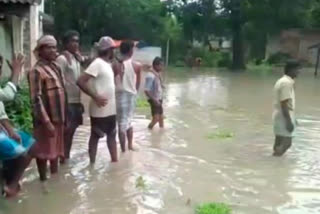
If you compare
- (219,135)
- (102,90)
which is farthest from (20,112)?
(219,135)

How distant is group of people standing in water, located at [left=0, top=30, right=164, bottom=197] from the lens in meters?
5.90

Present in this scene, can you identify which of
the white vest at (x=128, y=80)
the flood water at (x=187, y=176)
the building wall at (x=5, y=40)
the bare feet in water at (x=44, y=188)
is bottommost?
the flood water at (x=187, y=176)

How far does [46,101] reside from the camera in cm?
636

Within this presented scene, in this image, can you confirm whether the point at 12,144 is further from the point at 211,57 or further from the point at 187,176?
the point at 211,57

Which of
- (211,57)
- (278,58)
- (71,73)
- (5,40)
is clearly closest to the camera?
(71,73)

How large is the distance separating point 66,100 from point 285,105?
3393 millimetres

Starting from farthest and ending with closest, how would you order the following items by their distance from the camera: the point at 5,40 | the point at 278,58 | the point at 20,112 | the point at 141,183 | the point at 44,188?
1. the point at 278,58
2. the point at 5,40
3. the point at 20,112
4. the point at 141,183
5. the point at 44,188

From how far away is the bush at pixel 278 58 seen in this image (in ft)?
151

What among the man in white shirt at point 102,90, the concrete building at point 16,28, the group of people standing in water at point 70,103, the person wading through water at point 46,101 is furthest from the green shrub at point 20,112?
the concrete building at point 16,28

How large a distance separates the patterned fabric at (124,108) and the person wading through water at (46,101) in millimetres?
1900

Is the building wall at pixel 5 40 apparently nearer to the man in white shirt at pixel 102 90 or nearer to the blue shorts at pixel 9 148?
the man in white shirt at pixel 102 90

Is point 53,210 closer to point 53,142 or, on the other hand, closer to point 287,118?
point 53,142

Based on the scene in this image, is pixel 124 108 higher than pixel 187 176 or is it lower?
higher

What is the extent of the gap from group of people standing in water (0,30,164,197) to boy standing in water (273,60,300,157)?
7.01 ft
